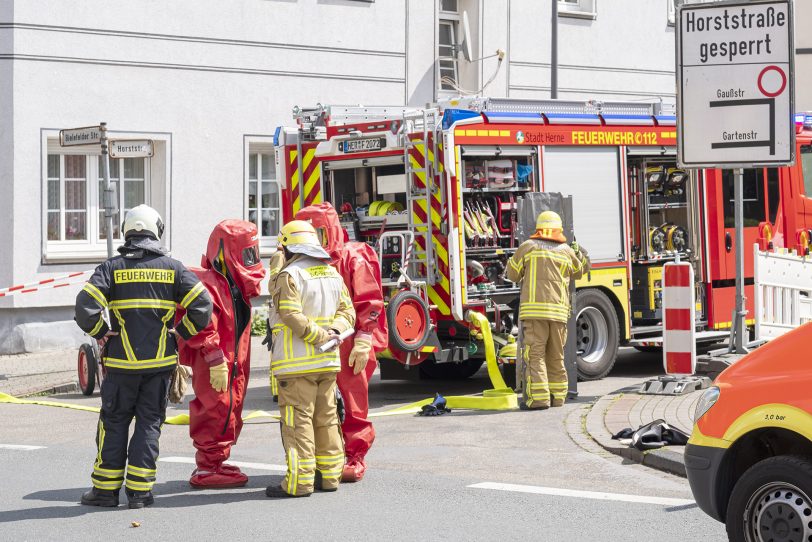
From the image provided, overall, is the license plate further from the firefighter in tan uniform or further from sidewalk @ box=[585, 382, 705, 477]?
the firefighter in tan uniform

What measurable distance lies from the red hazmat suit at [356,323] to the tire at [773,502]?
319 cm

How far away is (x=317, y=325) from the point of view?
8.35 metres

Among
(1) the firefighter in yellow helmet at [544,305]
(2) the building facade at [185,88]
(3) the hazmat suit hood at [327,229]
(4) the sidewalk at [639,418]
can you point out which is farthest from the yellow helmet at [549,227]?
(2) the building facade at [185,88]

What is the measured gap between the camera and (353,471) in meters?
8.77

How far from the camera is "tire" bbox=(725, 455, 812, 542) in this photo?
5.85 meters

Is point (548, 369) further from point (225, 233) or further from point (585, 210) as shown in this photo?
point (225, 233)

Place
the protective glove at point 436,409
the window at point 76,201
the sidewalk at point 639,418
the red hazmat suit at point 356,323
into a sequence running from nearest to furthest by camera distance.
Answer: the red hazmat suit at point 356,323 → the sidewalk at point 639,418 → the protective glove at point 436,409 → the window at point 76,201

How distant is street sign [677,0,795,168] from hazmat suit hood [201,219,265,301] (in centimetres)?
439

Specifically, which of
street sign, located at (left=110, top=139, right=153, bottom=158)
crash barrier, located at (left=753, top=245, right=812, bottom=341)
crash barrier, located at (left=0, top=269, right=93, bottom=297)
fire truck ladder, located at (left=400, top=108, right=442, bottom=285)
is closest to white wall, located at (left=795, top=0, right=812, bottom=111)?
crash barrier, located at (left=753, top=245, right=812, bottom=341)

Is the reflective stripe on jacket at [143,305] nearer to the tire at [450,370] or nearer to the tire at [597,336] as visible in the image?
the tire at [597,336]

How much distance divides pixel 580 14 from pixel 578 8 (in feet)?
1.15

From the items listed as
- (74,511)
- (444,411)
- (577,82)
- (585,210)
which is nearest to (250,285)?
(74,511)

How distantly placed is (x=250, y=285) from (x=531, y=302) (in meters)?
4.00

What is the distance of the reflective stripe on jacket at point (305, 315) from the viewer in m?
8.27
